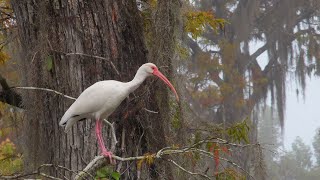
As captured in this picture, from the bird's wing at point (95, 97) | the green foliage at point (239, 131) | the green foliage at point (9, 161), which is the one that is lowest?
the green foliage at point (9, 161)

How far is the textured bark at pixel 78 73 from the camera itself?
380cm

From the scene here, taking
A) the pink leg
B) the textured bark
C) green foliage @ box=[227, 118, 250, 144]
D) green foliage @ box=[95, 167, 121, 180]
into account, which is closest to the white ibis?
the pink leg

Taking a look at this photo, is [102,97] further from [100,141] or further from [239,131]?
[239,131]

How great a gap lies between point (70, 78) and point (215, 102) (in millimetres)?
10796

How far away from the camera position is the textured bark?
380 centimetres

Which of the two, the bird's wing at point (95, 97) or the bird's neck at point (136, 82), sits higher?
the bird's neck at point (136, 82)

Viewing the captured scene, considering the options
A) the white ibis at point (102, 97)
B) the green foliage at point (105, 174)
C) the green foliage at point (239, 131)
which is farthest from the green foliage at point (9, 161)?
the green foliage at point (105, 174)

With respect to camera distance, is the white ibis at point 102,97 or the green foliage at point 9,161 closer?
the white ibis at point 102,97

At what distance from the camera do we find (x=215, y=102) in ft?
47.5

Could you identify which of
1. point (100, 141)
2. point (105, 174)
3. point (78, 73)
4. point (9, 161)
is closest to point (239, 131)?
point (78, 73)

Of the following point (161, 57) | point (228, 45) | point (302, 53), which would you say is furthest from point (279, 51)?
point (161, 57)

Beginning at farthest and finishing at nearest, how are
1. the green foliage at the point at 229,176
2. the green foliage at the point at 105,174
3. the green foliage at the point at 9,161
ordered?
1. the green foliage at the point at 9,161
2. the green foliage at the point at 229,176
3. the green foliage at the point at 105,174

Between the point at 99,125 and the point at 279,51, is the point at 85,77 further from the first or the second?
the point at 279,51

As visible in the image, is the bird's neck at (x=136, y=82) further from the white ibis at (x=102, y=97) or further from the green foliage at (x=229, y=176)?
the green foliage at (x=229, y=176)
